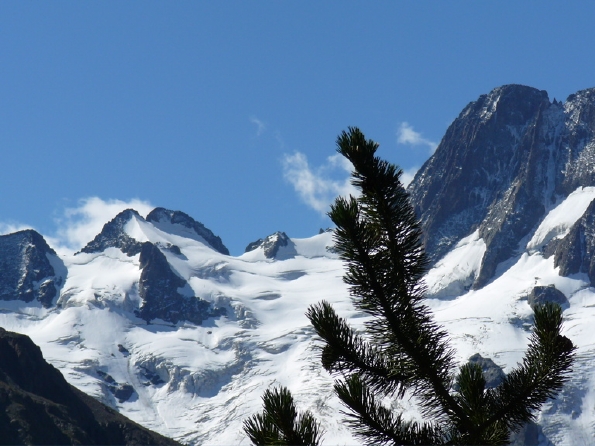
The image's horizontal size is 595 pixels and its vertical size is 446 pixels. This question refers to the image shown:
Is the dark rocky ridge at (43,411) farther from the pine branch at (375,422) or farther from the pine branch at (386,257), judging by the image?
the pine branch at (386,257)

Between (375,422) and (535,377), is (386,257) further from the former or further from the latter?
(535,377)

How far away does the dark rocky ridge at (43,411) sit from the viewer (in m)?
164

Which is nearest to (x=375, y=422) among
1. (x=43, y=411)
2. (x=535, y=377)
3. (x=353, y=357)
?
(x=353, y=357)

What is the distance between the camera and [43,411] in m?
172

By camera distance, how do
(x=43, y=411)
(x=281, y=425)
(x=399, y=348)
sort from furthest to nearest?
(x=43, y=411), (x=399, y=348), (x=281, y=425)

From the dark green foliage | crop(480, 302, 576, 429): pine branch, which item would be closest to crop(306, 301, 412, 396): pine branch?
the dark green foliage

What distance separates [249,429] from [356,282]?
64.3 inches

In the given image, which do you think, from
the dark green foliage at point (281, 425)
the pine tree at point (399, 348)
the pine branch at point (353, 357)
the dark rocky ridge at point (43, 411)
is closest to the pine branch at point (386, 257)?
the pine tree at point (399, 348)

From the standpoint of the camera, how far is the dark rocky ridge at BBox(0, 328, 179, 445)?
537 feet

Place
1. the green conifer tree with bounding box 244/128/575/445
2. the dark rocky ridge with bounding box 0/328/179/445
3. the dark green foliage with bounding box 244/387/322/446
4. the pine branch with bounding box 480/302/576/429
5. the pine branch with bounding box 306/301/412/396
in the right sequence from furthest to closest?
the dark rocky ridge with bounding box 0/328/179/445, the pine branch with bounding box 306/301/412/396, the pine branch with bounding box 480/302/576/429, the green conifer tree with bounding box 244/128/575/445, the dark green foliage with bounding box 244/387/322/446

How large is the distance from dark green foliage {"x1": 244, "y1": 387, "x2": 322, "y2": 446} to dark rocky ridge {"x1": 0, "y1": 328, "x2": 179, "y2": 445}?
524 feet

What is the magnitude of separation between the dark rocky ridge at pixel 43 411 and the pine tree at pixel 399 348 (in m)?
159

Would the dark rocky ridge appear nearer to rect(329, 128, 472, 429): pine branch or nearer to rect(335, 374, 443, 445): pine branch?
rect(335, 374, 443, 445): pine branch

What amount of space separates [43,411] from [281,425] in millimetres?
172728
